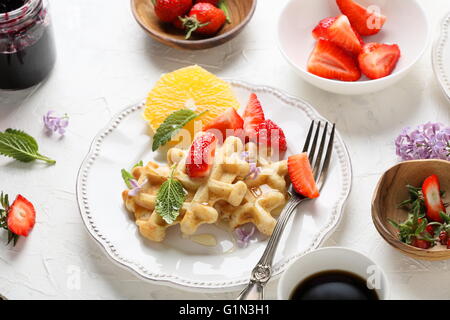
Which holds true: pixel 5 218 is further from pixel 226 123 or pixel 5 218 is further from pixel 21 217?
pixel 226 123

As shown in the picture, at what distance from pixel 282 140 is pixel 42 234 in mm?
776

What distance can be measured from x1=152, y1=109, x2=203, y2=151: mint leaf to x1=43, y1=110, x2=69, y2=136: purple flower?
37 cm

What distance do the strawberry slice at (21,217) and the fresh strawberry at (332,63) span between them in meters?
1.02

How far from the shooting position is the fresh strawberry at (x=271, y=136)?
207 centimetres

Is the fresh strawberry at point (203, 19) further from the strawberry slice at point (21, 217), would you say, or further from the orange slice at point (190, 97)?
the strawberry slice at point (21, 217)

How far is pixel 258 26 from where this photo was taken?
254 centimetres

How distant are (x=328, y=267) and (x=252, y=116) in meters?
0.61

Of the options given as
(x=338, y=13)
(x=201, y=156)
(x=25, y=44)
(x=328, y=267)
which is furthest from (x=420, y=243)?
(x=25, y=44)

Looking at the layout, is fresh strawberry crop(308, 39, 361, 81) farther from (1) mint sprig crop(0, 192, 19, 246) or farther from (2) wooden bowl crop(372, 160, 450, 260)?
(1) mint sprig crop(0, 192, 19, 246)

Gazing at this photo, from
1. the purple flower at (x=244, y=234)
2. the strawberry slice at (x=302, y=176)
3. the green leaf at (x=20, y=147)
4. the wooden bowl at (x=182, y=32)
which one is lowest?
the green leaf at (x=20, y=147)

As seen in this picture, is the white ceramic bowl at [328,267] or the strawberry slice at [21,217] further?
the strawberry slice at [21,217]

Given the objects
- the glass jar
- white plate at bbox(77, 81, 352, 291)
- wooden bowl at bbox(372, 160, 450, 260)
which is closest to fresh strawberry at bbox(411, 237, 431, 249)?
wooden bowl at bbox(372, 160, 450, 260)

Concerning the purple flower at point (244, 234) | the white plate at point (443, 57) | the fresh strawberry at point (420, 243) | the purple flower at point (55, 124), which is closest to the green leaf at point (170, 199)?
the purple flower at point (244, 234)

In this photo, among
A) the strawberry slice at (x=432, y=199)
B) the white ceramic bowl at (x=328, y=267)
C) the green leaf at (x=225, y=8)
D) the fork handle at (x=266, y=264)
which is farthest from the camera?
the green leaf at (x=225, y=8)
